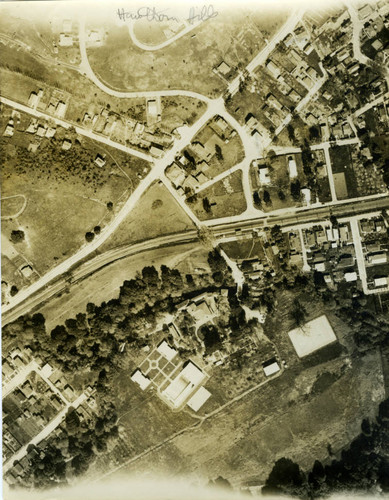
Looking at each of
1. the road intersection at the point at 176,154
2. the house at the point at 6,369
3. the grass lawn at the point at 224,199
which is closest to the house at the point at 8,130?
the road intersection at the point at 176,154

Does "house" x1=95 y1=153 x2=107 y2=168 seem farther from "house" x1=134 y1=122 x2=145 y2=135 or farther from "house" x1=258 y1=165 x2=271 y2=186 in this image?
"house" x1=258 y1=165 x2=271 y2=186

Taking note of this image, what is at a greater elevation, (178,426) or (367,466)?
(178,426)

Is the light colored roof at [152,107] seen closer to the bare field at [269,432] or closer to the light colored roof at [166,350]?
the light colored roof at [166,350]

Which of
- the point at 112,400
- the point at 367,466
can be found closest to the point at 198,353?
the point at 112,400

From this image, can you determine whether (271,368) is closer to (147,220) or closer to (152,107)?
(147,220)

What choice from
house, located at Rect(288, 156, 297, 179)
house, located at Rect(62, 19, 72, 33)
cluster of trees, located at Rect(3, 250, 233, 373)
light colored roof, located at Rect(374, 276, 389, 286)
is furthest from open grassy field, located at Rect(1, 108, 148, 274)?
light colored roof, located at Rect(374, 276, 389, 286)

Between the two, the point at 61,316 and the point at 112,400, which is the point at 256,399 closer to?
the point at 112,400

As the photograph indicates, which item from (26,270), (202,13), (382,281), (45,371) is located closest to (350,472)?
(382,281)
